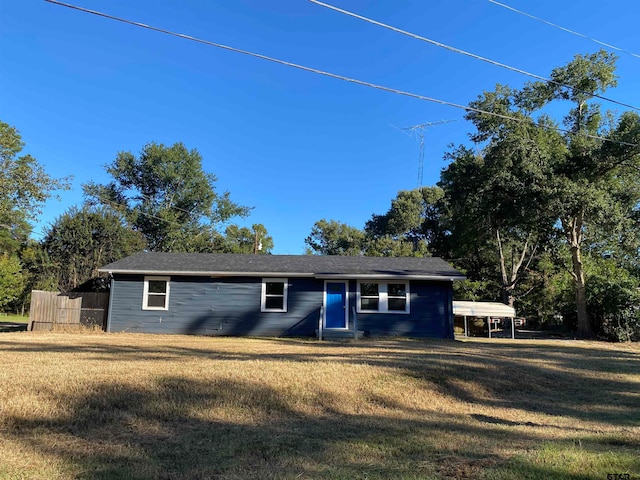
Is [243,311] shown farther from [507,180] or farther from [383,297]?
[507,180]

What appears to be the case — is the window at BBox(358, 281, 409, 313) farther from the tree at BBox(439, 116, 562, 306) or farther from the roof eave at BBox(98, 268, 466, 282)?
the tree at BBox(439, 116, 562, 306)

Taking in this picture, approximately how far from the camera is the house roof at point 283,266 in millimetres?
17750

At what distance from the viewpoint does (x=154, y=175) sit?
141ft

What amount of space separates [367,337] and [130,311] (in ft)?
29.9

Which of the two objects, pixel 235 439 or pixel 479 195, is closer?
pixel 235 439

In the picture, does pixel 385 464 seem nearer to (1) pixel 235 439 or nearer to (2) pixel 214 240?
(1) pixel 235 439

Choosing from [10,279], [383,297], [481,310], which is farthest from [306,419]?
[10,279]

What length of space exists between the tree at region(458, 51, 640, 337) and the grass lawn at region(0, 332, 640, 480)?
43.5 feet

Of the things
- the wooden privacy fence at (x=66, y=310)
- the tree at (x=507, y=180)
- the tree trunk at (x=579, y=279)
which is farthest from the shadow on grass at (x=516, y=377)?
the tree at (x=507, y=180)

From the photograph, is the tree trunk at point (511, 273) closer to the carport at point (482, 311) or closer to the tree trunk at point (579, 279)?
the carport at point (482, 311)

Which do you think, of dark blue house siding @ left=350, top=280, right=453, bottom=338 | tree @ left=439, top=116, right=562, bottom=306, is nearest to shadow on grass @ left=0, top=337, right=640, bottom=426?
dark blue house siding @ left=350, top=280, right=453, bottom=338

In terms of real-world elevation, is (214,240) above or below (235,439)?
above

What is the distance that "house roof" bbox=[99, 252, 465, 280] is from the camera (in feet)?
58.2

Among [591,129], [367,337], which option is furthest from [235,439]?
[591,129]
